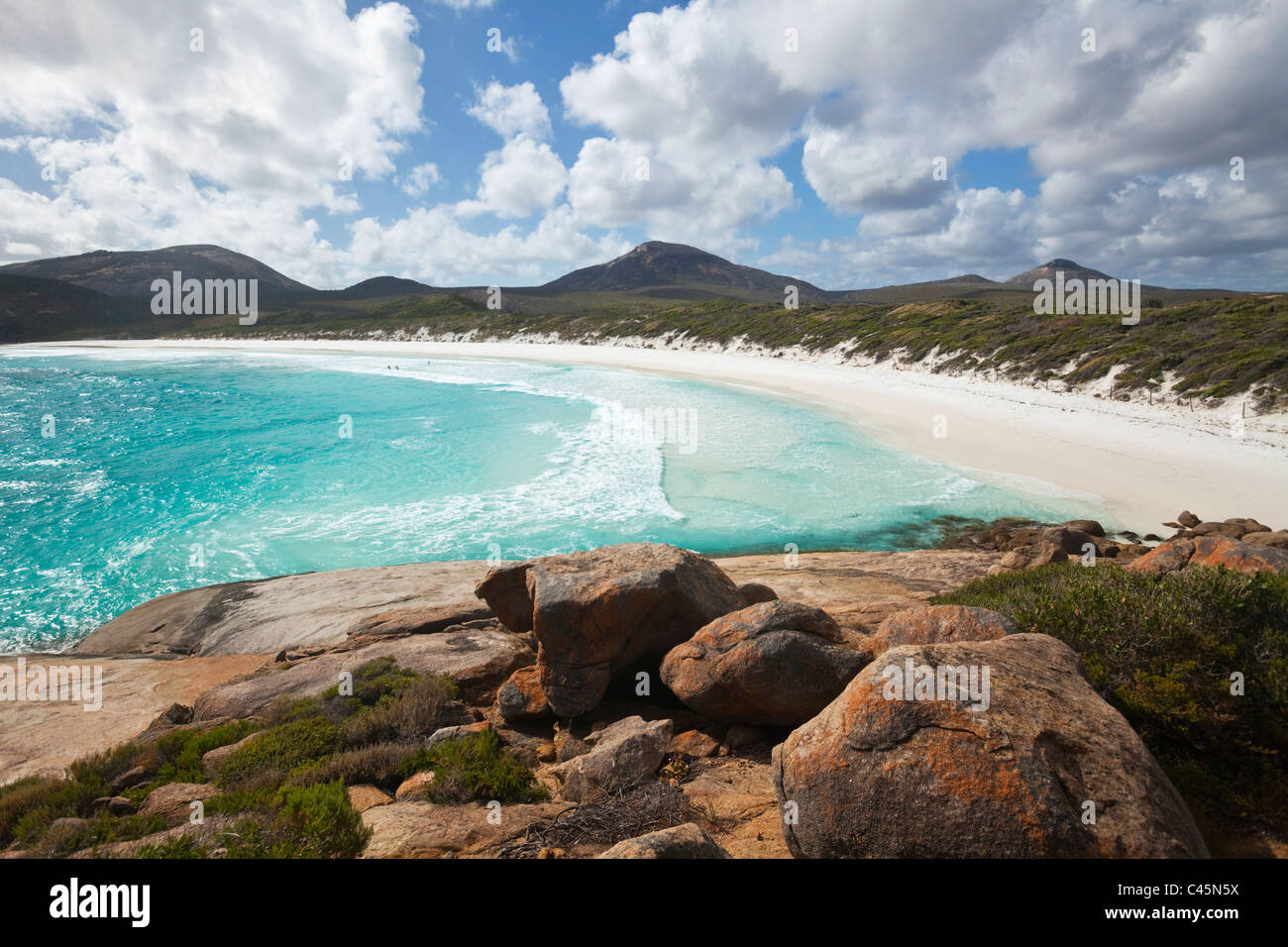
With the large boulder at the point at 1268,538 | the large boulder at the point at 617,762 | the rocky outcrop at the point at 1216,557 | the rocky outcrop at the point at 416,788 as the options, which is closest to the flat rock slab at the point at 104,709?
the rocky outcrop at the point at 416,788

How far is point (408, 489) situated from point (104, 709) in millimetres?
11304

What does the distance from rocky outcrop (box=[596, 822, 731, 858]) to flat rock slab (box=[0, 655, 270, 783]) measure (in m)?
6.83

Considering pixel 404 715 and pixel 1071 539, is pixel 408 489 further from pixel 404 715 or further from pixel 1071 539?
pixel 1071 539

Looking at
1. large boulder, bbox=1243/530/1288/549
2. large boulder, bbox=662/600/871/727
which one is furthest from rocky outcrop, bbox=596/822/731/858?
large boulder, bbox=1243/530/1288/549

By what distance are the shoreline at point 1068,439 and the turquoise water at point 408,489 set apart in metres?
1.49

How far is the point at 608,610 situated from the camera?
615cm

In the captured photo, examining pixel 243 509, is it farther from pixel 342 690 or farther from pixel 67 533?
pixel 342 690

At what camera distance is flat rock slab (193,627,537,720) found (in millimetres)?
7094

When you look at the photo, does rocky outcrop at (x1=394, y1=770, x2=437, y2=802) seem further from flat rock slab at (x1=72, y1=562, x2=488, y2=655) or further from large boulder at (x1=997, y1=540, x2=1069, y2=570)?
large boulder at (x1=997, y1=540, x2=1069, y2=570)

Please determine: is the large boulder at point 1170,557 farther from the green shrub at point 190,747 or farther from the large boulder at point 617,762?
the green shrub at point 190,747

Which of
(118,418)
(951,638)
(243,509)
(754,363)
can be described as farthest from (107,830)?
(754,363)

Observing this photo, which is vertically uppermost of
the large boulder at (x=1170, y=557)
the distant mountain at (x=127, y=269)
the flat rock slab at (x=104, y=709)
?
the distant mountain at (x=127, y=269)

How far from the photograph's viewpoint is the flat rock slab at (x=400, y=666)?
7094 mm

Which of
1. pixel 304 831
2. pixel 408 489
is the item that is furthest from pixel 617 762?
pixel 408 489
